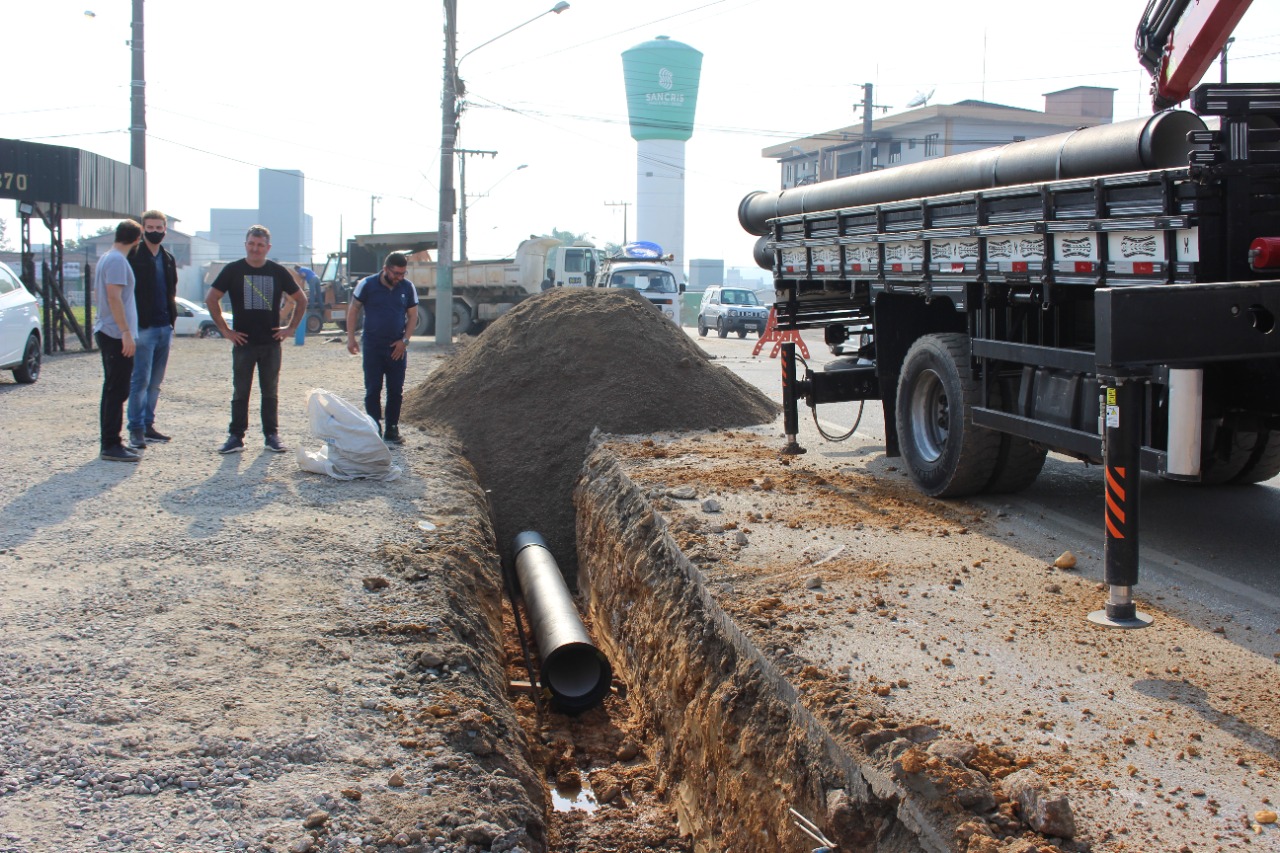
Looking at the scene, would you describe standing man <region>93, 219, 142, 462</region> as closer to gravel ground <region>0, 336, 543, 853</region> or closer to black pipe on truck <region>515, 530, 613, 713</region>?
gravel ground <region>0, 336, 543, 853</region>

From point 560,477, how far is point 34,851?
8.13 meters

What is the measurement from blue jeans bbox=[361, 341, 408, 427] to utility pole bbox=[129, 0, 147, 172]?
17.1 metres

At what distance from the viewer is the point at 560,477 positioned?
11195 millimetres

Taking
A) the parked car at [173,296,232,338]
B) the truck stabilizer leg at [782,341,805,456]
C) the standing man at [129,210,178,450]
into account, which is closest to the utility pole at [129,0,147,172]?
the parked car at [173,296,232,338]

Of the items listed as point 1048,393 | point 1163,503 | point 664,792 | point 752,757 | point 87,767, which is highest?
point 1048,393

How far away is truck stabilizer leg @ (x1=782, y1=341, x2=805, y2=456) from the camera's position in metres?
9.62

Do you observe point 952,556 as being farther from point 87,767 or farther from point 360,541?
point 87,767

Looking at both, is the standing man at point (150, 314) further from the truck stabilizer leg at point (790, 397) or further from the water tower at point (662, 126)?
the water tower at point (662, 126)

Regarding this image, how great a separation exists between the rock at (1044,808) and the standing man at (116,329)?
7.50 meters

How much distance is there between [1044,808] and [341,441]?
21.6 ft

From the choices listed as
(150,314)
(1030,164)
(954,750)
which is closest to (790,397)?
(1030,164)

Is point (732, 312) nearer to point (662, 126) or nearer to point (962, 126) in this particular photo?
point (962, 126)

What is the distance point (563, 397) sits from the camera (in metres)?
12.2

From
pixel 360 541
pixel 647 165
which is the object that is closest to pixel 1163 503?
pixel 360 541
